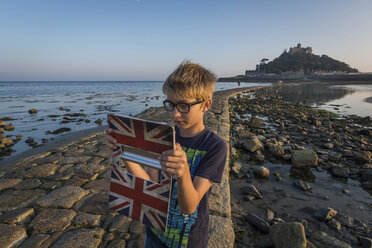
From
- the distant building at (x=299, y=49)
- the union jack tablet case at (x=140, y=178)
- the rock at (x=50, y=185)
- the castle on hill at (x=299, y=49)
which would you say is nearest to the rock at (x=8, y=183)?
the rock at (x=50, y=185)

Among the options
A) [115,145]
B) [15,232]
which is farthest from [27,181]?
[115,145]

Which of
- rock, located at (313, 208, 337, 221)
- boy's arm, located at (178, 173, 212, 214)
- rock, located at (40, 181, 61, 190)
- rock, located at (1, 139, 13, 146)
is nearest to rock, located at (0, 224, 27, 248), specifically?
rock, located at (40, 181, 61, 190)

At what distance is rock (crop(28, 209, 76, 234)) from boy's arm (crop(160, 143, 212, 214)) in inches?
81.8

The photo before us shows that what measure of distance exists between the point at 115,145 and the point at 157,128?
1.24 feet

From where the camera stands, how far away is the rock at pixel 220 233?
2.09m

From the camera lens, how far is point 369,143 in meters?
7.32

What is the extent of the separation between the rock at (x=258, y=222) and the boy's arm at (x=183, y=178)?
2.28 meters

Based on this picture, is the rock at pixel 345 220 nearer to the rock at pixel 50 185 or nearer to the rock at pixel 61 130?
the rock at pixel 50 185

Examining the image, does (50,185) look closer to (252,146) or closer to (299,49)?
(252,146)

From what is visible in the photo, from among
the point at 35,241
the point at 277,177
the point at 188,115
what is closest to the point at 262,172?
the point at 277,177

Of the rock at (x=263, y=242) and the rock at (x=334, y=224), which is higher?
the rock at (x=263, y=242)

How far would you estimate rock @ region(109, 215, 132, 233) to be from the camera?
2268 millimetres

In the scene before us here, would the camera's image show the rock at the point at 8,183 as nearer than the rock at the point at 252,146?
Yes

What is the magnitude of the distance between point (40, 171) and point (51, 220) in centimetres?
178
